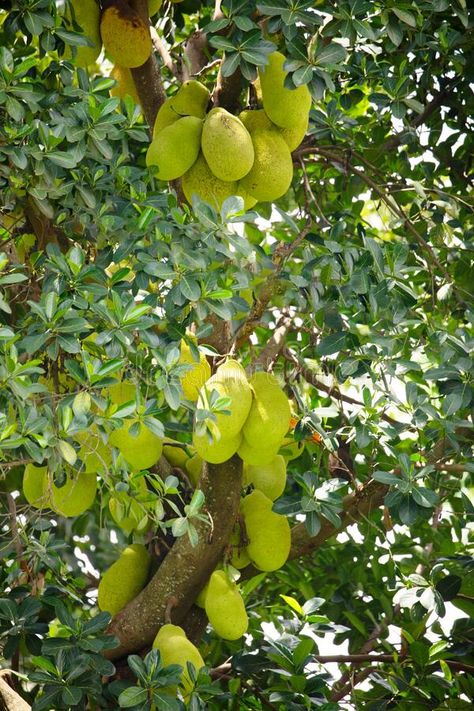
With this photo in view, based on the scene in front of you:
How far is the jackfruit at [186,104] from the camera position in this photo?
2.12 m

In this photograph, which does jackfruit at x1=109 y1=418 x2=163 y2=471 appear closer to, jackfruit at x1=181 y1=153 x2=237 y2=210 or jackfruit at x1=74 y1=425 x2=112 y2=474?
jackfruit at x1=74 y1=425 x2=112 y2=474

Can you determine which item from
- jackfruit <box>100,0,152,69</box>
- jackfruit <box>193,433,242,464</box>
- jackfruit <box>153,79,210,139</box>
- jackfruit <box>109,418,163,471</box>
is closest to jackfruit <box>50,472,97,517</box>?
jackfruit <box>109,418,163,471</box>

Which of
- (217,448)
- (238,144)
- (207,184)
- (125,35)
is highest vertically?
(125,35)

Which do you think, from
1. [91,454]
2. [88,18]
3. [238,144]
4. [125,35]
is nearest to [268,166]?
[238,144]

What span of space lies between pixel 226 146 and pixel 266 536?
2.65 feet

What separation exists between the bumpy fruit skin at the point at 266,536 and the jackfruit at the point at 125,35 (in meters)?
0.98

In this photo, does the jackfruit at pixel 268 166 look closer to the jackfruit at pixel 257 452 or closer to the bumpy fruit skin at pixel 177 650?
the jackfruit at pixel 257 452

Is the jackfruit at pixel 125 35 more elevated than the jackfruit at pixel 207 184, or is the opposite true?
the jackfruit at pixel 125 35

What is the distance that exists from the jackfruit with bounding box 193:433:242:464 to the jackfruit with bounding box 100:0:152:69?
84 cm

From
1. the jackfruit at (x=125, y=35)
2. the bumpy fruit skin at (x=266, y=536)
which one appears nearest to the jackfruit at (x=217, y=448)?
the bumpy fruit skin at (x=266, y=536)

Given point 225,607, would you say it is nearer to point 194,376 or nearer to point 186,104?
point 194,376

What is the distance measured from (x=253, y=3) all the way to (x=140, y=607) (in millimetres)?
1247

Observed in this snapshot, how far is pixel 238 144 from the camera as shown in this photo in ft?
6.38

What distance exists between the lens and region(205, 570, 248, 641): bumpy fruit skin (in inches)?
81.4
